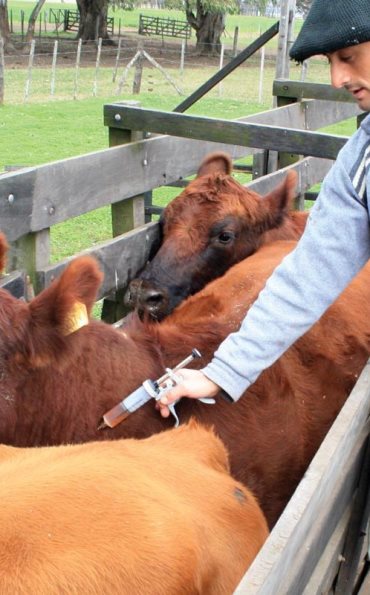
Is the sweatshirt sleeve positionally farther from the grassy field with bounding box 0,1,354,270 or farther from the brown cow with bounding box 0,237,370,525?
the grassy field with bounding box 0,1,354,270

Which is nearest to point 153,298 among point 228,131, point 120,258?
point 120,258

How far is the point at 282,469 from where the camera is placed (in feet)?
9.36

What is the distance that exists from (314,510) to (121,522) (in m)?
0.47

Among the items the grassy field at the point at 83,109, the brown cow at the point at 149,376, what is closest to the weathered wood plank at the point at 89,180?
the brown cow at the point at 149,376

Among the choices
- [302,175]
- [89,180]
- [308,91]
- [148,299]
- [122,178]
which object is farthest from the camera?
[308,91]

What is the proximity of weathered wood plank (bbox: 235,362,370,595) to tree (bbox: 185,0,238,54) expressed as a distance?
41.3m

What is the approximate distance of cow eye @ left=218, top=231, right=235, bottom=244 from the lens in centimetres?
431

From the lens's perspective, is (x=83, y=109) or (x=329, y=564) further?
(x=83, y=109)

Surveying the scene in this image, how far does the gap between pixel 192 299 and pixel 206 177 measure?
3.47 ft

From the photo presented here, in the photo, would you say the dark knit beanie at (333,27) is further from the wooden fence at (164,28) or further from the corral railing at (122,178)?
the wooden fence at (164,28)

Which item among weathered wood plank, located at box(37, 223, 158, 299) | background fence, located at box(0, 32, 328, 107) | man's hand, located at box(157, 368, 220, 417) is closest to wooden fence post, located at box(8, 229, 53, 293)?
weathered wood plank, located at box(37, 223, 158, 299)

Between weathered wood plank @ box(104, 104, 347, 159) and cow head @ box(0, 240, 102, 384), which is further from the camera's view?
weathered wood plank @ box(104, 104, 347, 159)

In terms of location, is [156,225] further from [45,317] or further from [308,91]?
[308,91]

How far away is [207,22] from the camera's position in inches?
1770
